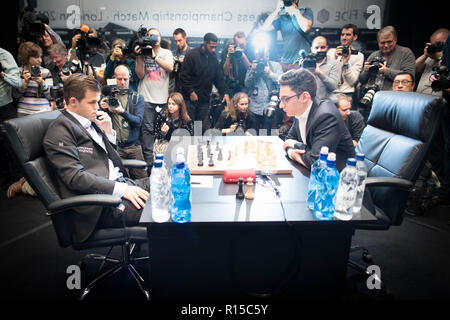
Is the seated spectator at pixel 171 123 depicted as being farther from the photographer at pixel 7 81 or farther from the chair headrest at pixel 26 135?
the chair headrest at pixel 26 135

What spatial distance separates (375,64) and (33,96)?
11.8 feet

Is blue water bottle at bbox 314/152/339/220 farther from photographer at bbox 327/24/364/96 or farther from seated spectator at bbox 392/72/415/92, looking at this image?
photographer at bbox 327/24/364/96

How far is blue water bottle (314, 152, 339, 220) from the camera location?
1302 mm

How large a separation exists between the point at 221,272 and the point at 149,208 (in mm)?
451

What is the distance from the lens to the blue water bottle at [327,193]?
130 centimetres

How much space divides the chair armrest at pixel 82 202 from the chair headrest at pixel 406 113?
1641 millimetres

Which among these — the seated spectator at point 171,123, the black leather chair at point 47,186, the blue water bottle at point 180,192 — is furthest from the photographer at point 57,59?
the blue water bottle at point 180,192

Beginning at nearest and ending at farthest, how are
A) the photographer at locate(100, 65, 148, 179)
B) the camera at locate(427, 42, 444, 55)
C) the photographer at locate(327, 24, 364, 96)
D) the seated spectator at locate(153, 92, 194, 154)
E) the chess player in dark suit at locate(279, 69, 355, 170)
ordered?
the chess player in dark suit at locate(279, 69, 355, 170), the photographer at locate(100, 65, 148, 179), the camera at locate(427, 42, 444, 55), the seated spectator at locate(153, 92, 194, 154), the photographer at locate(327, 24, 364, 96)

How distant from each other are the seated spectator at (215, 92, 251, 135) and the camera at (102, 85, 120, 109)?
1.16m

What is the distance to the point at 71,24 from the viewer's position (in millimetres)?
4727

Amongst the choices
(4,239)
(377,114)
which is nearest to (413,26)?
(377,114)

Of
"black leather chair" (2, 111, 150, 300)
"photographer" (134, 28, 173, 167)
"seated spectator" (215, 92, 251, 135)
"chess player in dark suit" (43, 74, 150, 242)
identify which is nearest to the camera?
"black leather chair" (2, 111, 150, 300)

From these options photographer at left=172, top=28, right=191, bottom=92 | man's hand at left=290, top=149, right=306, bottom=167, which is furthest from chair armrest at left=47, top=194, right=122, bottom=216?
photographer at left=172, top=28, right=191, bottom=92
